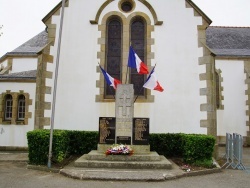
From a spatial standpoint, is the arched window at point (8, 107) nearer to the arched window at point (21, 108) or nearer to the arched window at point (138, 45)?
the arched window at point (21, 108)

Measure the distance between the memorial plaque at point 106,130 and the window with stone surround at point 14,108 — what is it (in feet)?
21.3

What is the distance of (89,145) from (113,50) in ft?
13.1

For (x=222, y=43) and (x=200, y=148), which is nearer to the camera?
(x=200, y=148)

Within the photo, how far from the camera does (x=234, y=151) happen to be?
958 centimetres

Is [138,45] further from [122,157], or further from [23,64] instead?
[23,64]

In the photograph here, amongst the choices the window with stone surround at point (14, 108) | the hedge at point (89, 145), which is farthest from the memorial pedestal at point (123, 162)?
the window with stone surround at point (14, 108)

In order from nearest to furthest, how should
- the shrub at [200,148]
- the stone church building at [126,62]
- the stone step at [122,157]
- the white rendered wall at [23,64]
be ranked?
the stone step at [122,157]
the shrub at [200,148]
the stone church building at [126,62]
the white rendered wall at [23,64]

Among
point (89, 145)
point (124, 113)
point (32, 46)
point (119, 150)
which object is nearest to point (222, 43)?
point (124, 113)

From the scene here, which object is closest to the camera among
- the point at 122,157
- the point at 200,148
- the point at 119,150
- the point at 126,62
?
the point at 122,157

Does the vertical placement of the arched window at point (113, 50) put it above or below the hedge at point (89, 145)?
above

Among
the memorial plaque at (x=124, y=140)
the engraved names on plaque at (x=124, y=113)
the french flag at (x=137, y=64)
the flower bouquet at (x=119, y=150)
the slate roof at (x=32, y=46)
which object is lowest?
the flower bouquet at (x=119, y=150)

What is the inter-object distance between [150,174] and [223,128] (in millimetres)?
11125

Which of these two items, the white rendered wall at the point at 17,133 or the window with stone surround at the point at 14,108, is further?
the window with stone surround at the point at 14,108

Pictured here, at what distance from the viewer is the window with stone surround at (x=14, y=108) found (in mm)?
14070
